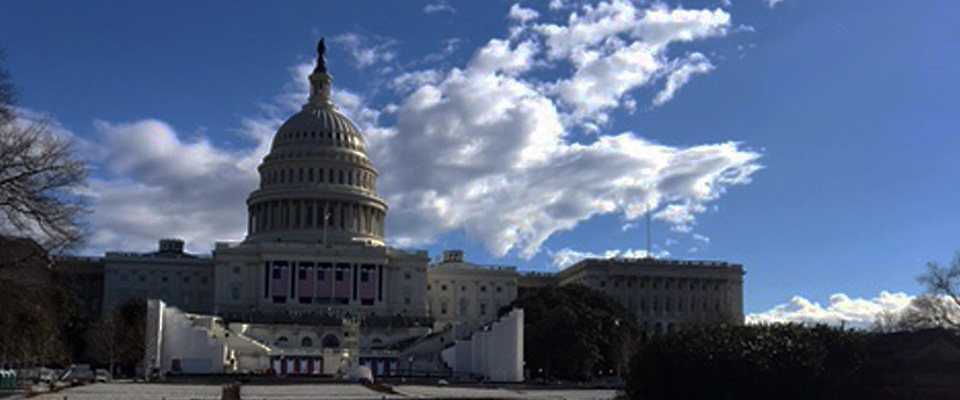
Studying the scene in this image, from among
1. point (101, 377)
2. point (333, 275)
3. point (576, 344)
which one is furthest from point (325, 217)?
point (101, 377)

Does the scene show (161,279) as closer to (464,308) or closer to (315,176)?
(315,176)

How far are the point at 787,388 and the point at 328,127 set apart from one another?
139 meters

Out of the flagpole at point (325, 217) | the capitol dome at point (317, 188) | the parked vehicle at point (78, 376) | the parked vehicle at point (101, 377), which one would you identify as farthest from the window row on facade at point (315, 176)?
the parked vehicle at point (101, 377)

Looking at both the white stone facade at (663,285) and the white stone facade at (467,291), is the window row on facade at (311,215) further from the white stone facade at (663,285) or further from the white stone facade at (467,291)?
the white stone facade at (663,285)

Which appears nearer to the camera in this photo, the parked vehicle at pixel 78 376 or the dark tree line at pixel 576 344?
the parked vehicle at pixel 78 376

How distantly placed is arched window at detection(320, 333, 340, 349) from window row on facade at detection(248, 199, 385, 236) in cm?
2975

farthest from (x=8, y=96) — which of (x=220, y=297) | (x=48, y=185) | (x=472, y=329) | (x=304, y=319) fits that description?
(x=220, y=297)

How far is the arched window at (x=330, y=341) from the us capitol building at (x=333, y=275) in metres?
0.19

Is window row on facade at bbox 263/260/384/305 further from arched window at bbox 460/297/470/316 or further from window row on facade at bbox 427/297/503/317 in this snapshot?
arched window at bbox 460/297/470/316

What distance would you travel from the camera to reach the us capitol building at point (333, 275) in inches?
5753

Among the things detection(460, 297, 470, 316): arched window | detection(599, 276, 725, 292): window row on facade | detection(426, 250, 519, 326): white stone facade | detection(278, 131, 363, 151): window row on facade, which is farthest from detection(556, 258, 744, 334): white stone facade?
detection(278, 131, 363, 151): window row on facade

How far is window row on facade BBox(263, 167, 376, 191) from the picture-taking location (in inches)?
6609

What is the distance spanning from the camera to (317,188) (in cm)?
16450

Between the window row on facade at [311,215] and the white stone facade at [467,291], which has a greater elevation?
the window row on facade at [311,215]
